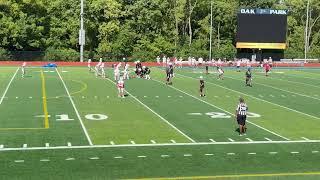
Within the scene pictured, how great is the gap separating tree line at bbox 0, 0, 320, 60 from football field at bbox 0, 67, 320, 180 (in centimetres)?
3854

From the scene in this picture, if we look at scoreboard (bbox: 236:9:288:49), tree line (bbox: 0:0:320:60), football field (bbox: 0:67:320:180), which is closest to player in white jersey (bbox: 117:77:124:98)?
football field (bbox: 0:67:320:180)

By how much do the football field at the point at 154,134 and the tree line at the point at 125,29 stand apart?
126 feet

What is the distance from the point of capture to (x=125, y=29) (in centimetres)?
7962

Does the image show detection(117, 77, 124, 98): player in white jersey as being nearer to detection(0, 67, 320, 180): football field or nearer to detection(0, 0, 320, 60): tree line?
detection(0, 67, 320, 180): football field

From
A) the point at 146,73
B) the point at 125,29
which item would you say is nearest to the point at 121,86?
the point at 146,73

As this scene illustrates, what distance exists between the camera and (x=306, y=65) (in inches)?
3017

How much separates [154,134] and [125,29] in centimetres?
5958

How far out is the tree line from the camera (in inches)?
2940

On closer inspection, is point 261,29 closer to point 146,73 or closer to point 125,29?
point 125,29

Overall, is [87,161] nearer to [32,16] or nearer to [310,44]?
[32,16]

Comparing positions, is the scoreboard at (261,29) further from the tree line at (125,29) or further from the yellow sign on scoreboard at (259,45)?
the tree line at (125,29)

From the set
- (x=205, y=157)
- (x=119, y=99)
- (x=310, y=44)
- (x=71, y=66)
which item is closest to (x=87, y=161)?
(x=205, y=157)

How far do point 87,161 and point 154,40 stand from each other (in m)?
65.5

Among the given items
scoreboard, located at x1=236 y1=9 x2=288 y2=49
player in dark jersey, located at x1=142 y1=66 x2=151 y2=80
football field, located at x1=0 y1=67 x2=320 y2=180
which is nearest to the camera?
football field, located at x1=0 y1=67 x2=320 y2=180
